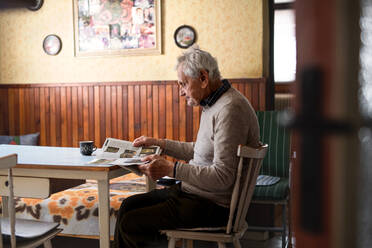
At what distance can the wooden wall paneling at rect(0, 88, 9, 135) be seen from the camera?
4887 mm

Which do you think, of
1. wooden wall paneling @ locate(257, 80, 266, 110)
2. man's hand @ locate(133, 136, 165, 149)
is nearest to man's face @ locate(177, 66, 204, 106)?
man's hand @ locate(133, 136, 165, 149)

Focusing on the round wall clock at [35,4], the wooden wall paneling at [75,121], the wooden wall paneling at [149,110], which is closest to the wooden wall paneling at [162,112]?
the wooden wall paneling at [149,110]

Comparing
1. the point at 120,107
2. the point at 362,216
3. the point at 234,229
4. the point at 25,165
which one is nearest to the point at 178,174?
→ the point at 234,229

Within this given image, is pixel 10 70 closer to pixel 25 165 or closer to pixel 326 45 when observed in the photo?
pixel 25 165

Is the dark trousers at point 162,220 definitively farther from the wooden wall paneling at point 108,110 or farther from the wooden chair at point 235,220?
the wooden wall paneling at point 108,110

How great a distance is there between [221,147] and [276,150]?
1.63 meters

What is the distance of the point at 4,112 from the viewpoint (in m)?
4.90

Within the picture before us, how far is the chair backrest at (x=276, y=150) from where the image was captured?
330 cm

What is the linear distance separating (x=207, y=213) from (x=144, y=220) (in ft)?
0.98

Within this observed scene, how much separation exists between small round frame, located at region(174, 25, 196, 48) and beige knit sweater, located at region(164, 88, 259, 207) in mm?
2260

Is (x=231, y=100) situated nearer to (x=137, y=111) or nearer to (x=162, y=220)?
(x=162, y=220)

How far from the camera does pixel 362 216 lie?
348 mm

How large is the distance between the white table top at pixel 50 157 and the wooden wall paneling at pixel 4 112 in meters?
2.20

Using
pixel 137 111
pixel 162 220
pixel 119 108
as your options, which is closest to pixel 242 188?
pixel 162 220
